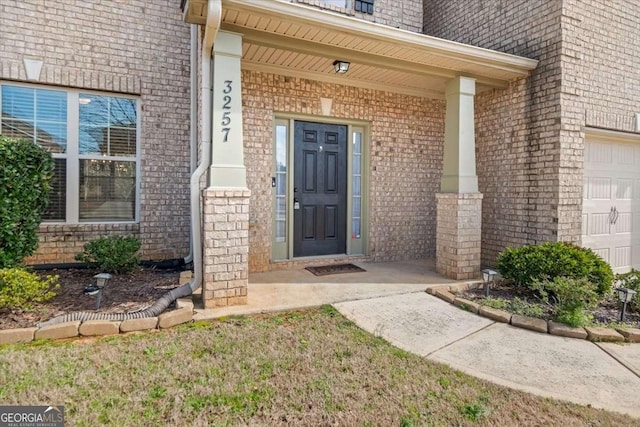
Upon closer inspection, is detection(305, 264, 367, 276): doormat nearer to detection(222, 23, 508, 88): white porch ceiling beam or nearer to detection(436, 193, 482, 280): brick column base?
detection(436, 193, 482, 280): brick column base

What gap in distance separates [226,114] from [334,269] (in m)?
2.78

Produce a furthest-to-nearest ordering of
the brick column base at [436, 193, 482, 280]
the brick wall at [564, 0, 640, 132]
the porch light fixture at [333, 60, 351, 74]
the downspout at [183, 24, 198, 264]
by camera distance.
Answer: the downspout at [183, 24, 198, 264] < the brick wall at [564, 0, 640, 132] < the brick column base at [436, 193, 482, 280] < the porch light fixture at [333, 60, 351, 74]

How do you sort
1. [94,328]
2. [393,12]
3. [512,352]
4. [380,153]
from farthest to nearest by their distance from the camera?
[393,12] < [380,153] < [94,328] < [512,352]

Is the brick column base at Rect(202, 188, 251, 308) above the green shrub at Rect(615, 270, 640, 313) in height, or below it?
above

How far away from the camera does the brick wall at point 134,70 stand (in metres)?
4.64

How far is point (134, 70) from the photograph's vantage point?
5.10 metres

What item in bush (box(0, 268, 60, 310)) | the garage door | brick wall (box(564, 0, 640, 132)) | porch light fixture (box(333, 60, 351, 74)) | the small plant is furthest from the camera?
the garage door

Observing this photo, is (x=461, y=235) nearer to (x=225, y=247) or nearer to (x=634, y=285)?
(x=634, y=285)

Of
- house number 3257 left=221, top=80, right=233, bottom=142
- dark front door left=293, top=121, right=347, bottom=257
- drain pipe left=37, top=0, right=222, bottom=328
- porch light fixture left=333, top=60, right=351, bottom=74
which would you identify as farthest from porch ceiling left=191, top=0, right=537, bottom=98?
dark front door left=293, top=121, right=347, bottom=257

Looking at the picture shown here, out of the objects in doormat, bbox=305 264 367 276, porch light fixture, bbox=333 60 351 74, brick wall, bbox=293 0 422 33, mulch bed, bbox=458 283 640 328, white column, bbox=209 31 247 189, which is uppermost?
brick wall, bbox=293 0 422 33

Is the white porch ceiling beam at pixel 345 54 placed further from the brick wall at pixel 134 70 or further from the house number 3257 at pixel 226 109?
the brick wall at pixel 134 70

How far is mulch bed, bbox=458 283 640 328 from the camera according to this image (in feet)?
12.0

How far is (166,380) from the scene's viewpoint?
2.37 metres

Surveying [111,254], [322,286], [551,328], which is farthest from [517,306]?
[111,254]
